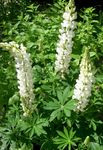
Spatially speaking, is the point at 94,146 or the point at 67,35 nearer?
the point at 94,146

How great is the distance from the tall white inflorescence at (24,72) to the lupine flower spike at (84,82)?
18.8 inches

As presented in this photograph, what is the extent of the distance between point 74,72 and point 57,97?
1.51 feet

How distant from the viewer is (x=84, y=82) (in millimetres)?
4004

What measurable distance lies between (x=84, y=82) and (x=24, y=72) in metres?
0.60

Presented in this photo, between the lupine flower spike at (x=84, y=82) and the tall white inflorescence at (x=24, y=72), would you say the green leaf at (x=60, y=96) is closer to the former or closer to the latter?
the lupine flower spike at (x=84, y=82)

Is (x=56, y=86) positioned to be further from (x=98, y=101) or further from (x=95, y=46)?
(x=95, y=46)

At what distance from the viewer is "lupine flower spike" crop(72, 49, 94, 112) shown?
156 inches

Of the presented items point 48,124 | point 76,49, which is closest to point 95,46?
point 76,49

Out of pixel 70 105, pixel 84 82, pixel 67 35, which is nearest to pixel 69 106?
pixel 70 105

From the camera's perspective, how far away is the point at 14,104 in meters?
4.74

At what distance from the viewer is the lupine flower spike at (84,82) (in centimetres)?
396

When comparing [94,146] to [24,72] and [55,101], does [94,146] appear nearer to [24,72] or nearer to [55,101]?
[55,101]

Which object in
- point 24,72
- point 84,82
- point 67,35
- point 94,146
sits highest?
point 67,35

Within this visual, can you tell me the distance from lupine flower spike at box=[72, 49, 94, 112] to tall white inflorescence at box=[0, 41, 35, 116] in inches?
18.8
